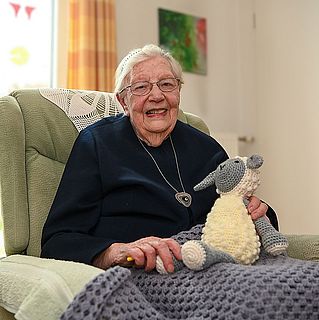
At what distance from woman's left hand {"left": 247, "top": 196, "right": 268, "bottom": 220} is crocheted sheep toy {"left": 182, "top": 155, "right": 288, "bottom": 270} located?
13 millimetres

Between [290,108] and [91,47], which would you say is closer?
[91,47]

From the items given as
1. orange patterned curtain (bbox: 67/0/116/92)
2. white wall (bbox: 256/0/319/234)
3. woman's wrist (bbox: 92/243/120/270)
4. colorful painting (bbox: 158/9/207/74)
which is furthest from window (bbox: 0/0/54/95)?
woman's wrist (bbox: 92/243/120/270)

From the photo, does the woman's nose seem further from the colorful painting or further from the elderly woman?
the colorful painting

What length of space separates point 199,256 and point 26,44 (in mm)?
2060

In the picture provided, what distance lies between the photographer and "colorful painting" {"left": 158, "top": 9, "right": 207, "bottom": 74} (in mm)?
3477

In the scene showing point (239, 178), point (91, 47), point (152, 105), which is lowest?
point (239, 178)

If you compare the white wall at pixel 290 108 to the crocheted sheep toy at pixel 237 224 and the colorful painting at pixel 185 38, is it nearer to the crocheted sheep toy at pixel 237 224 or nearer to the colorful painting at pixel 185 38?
the colorful painting at pixel 185 38

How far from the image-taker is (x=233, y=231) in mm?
1394

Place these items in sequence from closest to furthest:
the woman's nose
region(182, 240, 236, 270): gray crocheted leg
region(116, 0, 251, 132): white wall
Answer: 1. region(182, 240, 236, 270): gray crocheted leg
2. the woman's nose
3. region(116, 0, 251, 132): white wall

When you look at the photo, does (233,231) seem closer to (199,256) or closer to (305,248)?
(199,256)

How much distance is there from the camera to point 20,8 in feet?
9.64


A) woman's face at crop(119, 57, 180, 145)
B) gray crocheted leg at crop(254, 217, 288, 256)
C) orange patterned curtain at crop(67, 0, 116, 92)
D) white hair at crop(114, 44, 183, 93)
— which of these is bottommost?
gray crocheted leg at crop(254, 217, 288, 256)

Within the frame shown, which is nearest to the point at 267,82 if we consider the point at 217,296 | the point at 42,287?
the point at 217,296

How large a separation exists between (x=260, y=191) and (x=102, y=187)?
89.8 inches
